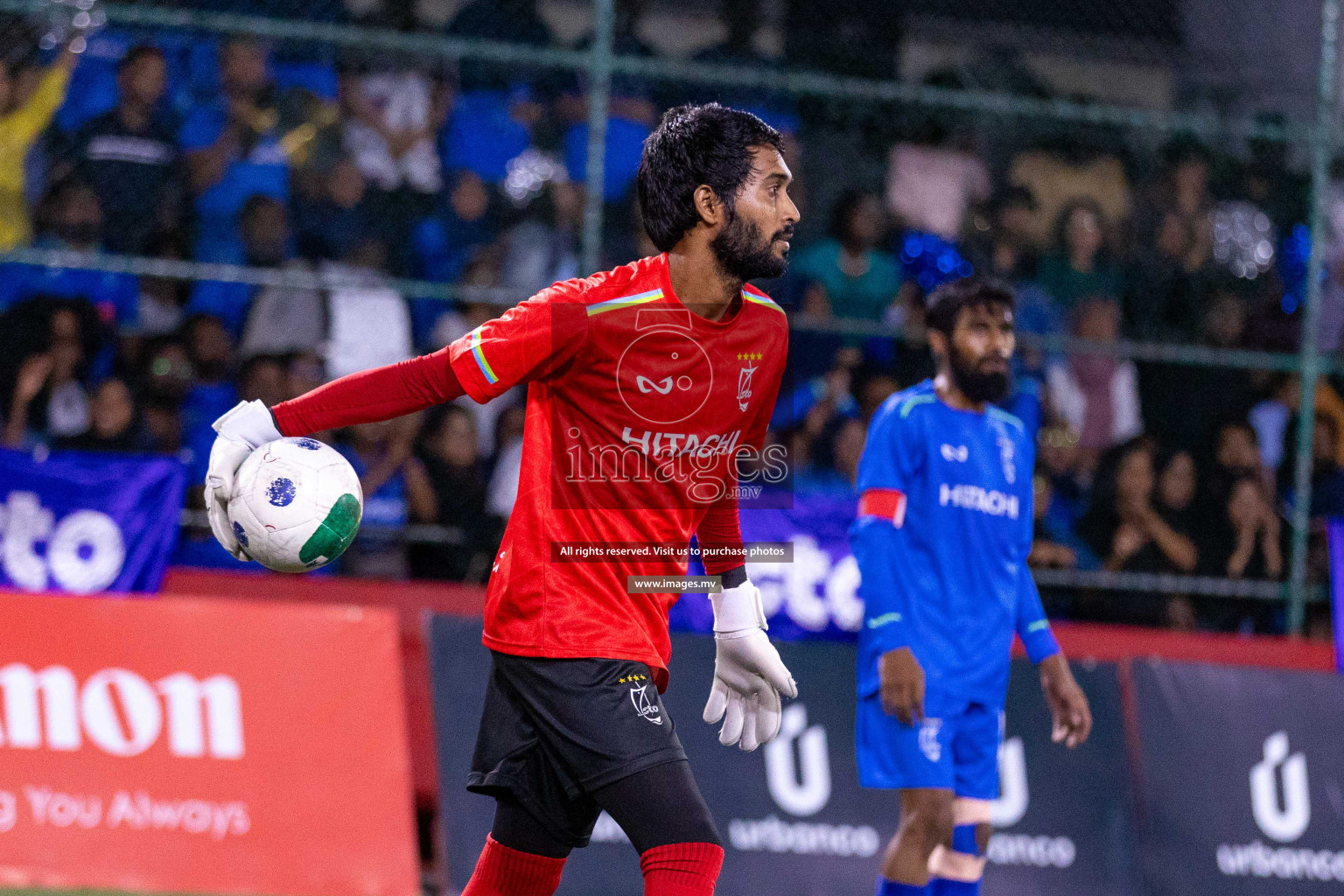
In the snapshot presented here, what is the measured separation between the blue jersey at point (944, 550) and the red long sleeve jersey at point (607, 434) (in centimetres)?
182

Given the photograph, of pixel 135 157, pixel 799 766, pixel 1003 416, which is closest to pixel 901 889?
pixel 799 766

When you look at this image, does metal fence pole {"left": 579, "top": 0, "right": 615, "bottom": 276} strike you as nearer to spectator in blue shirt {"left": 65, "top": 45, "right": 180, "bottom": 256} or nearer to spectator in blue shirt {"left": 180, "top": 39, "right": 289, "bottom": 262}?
spectator in blue shirt {"left": 180, "top": 39, "right": 289, "bottom": 262}

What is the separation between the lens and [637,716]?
10.6ft

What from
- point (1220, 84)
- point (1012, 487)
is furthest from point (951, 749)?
point (1220, 84)

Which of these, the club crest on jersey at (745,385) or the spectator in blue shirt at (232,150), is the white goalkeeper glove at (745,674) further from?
the spectator in blue shirt at (232,150)

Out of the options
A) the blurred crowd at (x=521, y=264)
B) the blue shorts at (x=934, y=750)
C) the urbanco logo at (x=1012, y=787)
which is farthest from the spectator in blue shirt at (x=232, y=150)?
the urbanco logo at (x=1012, y=787)

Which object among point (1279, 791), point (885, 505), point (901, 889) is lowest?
point (1279, 791)

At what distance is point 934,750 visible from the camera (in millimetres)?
5117

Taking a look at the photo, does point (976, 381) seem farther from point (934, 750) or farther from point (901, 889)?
point (901, 889)

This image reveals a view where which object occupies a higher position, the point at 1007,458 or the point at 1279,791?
the point at 1007,458

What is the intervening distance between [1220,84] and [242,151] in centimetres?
662

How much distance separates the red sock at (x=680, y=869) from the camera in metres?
3.10

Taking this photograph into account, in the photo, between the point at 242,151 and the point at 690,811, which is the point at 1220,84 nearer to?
the point at 242,151

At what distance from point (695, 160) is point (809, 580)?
13.7 feet
